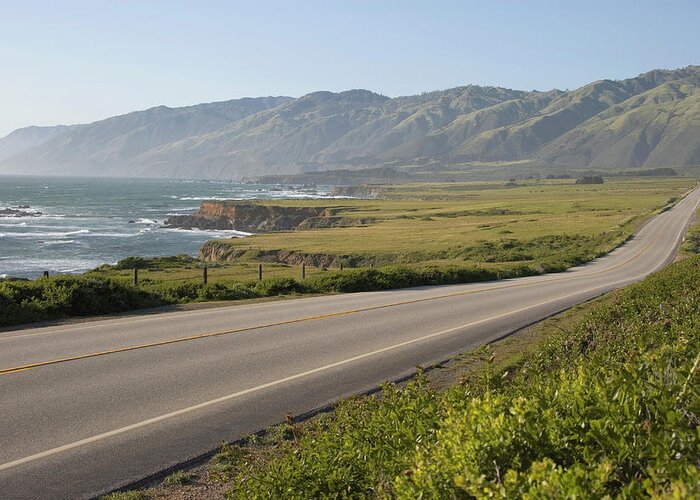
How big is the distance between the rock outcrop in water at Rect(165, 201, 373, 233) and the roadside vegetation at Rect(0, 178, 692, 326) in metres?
10.6

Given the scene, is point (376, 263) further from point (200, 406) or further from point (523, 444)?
point (523, 444)

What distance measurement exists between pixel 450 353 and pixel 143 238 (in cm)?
9182

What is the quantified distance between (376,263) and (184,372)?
4680 centimetres

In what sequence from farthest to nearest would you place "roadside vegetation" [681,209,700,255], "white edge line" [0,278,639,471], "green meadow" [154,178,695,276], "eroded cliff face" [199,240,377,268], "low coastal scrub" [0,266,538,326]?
"eroded cliff face" [199,240,377,268] < "green meadow" [154,178,695,276] < "roadside vegetation" [681,209,700,255] < "low coastal scrub" [0,266,538,326] < "white edge line" [0,278,639,471]

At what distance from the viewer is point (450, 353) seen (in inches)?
604

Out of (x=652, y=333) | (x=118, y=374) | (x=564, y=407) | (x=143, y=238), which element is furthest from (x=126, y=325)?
(x=143, y=238)

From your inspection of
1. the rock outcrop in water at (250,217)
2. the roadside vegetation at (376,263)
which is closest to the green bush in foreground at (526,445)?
the roadside vegetation at (376,263)

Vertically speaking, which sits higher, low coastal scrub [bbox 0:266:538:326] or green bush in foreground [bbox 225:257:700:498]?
green bush in foreground [bbox 225:257:700:498]

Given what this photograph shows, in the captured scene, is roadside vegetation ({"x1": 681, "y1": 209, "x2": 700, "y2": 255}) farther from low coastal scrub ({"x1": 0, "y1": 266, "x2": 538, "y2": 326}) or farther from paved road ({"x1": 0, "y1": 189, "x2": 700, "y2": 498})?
paved road ({"x1": 0, "y1": 189, "x2": 700, "y2": 498})

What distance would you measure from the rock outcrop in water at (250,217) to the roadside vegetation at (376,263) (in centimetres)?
1063

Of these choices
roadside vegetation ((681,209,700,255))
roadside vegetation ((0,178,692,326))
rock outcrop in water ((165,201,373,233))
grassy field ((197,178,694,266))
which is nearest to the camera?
roadside vegetation ((0,178,692,326))

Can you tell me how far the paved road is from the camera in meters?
8.53

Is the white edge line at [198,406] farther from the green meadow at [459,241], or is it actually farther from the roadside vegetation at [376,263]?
the green meadow at [459,241]

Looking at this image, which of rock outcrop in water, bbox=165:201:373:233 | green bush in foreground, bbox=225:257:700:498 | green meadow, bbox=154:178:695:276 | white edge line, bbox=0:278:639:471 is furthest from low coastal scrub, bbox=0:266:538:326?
rock outcrop in water, bbox=165:201:373:233
